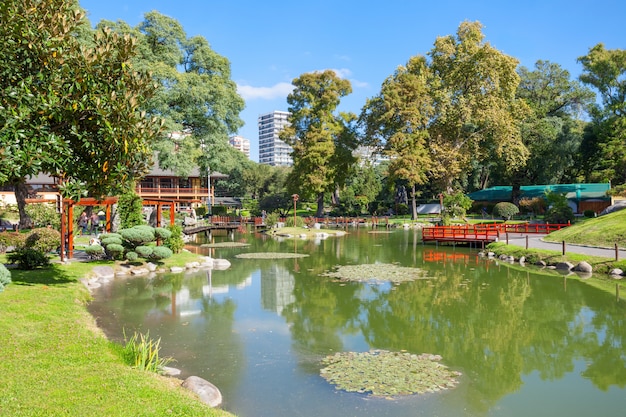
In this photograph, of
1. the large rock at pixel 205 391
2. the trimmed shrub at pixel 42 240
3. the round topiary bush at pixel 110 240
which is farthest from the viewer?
the round topiary bush at pixel 110 240

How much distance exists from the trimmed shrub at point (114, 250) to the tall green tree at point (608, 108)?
42.3 metres

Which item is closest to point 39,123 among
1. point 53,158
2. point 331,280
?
point 53,158

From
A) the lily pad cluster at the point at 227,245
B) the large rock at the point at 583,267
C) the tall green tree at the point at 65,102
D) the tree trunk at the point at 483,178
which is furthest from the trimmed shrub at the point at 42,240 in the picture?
the tree trunk at the point at 483,178

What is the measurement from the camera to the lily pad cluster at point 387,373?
7.80 m

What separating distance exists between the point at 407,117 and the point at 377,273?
31017 mm

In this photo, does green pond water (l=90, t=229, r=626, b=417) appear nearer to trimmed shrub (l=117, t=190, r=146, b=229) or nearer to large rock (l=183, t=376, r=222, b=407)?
large rock (l=183, t=376, r=222, b=407)

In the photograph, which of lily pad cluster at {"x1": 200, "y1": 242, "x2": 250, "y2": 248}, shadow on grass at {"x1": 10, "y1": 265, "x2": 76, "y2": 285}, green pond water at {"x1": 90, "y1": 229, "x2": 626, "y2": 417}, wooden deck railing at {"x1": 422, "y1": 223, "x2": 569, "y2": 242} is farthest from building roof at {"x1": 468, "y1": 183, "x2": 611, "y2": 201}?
shadow on grass at {"x1": 10, "y1": 265, "x2": 76, "y2": 285}

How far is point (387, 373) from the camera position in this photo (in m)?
8.48

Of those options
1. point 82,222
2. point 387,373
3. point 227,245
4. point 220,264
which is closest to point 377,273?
point 220,264

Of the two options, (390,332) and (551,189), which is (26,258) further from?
(551,189)

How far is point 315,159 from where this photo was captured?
2021 inches

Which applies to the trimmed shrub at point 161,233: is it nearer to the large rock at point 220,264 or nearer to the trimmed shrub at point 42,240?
the large rock at point 220,264

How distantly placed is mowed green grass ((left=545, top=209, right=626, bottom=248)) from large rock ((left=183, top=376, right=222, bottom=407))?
21.7m

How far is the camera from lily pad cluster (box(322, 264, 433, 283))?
18.7 m
